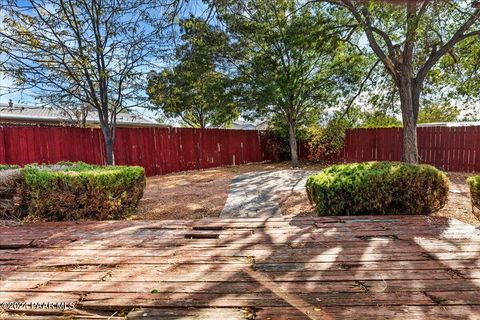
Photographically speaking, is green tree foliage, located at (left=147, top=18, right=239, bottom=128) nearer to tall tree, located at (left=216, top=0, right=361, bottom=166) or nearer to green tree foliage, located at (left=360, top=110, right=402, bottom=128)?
tall tree, located at (left=216, top=0, right=361, bottom=166)

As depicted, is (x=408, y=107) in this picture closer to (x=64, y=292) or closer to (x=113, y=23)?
(x=113, y=23)

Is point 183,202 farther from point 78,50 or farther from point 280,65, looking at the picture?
point 280,65

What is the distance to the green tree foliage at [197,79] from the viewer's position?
468cm

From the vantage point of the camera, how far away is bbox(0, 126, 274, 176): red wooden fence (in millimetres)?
6699

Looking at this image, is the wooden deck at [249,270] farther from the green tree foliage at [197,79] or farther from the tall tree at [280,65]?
the tall tree at [280,65]

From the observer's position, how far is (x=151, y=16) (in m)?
4.23

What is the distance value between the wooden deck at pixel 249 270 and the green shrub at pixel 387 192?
509 millimetres

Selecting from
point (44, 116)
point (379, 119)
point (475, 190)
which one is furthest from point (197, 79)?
→ point (44, 116)

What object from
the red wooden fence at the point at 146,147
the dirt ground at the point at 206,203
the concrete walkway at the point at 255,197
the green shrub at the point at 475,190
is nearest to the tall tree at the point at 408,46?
the dirt ground at the point at 206,203

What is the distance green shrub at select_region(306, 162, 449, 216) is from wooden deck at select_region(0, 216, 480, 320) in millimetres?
509

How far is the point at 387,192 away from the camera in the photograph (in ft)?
10.4

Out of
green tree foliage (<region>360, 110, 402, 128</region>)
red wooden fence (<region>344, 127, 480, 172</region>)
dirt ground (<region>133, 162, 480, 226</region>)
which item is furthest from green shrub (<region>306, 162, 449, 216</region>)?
green tree foliage (<region>360, 110, 402, 128</region>)

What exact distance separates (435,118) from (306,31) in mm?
21867

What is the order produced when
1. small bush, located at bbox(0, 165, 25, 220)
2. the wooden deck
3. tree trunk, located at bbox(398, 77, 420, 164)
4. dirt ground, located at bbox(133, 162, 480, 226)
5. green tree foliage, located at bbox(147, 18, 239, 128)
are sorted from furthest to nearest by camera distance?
tree trunk, located at bbox(398, 77, 420, 164), green tree foliage, located at bbox(147, 18, 239, 128), dirt ground, located at bbox(133, 162, 480, 226), small bush, located at bbox(0, 165, 25, 220), the wooden deck
